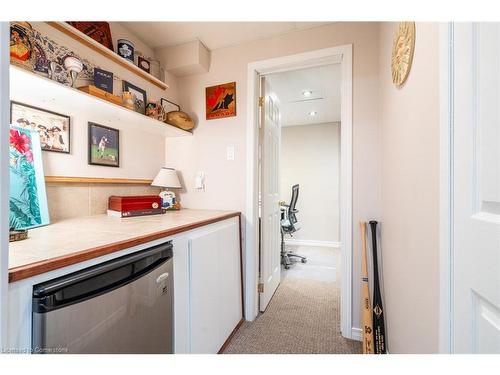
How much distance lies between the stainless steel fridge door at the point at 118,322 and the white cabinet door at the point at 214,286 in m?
0.19

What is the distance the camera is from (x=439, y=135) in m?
0.71

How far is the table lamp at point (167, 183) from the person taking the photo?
5.84 feet

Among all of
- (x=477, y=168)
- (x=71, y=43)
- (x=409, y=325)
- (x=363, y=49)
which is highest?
(x=363, y=49)

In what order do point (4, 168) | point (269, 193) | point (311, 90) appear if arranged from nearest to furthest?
point (4, 168)
point (269, 193)
point (311, 90)

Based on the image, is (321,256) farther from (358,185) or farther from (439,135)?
(439,135)

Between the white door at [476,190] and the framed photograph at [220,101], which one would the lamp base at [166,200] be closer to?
the framed photograph at [220,101]

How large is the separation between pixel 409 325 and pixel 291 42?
80.4 inches

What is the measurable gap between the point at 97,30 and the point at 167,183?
1144 mm

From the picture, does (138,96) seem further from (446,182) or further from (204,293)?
(446,182)

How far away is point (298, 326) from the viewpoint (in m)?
1.78

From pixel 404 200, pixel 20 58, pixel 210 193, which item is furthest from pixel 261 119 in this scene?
pixel 20 58

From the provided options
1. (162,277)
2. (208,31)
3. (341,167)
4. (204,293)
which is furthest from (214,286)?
(208,31)

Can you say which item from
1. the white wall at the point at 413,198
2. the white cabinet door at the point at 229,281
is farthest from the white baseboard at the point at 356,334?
the white cabinet door at the point at 229,281

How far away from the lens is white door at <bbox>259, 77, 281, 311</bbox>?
2.00m
